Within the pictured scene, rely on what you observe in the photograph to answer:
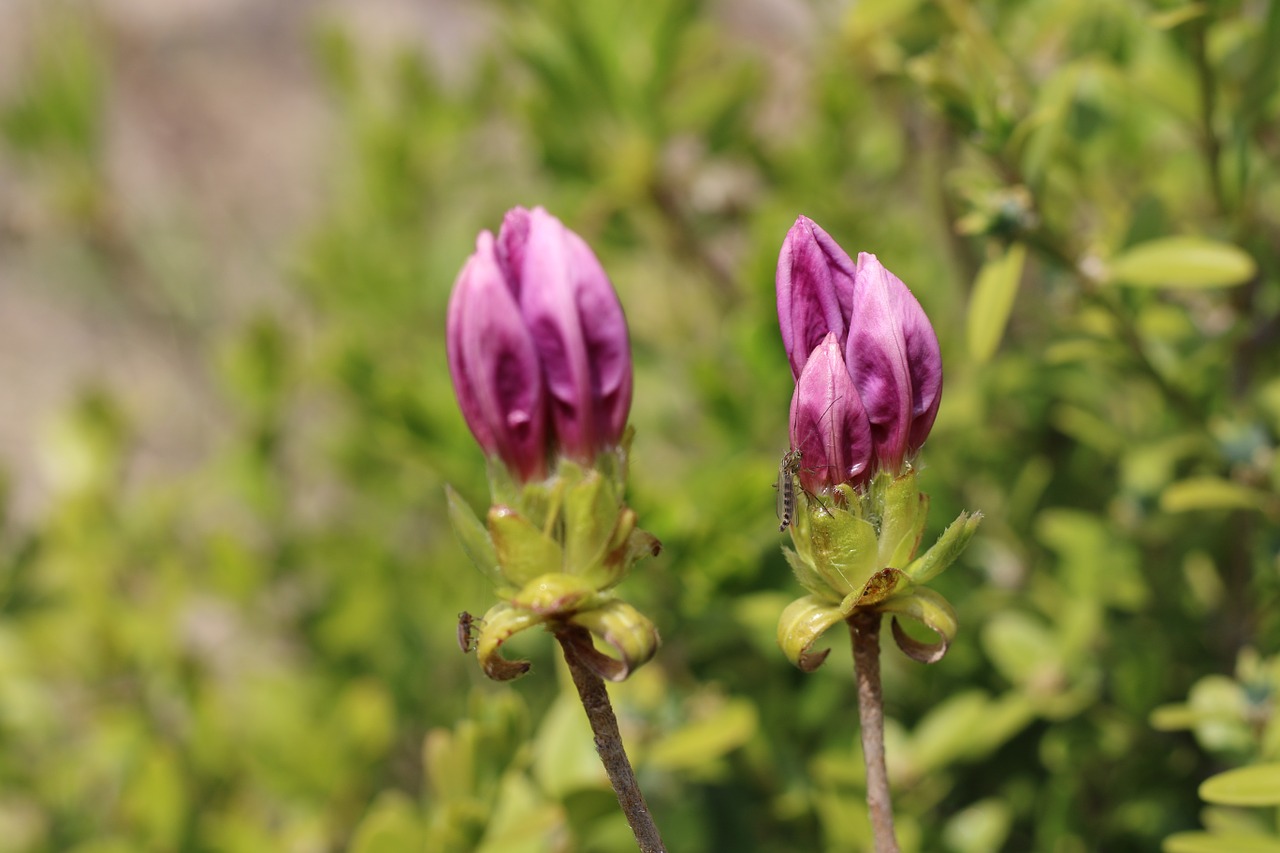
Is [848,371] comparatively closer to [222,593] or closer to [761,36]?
[222,593]

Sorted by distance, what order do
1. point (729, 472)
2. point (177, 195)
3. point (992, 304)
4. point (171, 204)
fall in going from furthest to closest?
point (177, 195) → point (171, 204) → point (729, 472) → point (992, 304)

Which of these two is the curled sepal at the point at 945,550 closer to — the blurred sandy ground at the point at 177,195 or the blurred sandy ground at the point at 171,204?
the blurred sandy ground at the point at 177,195

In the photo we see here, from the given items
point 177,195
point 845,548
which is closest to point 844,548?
point 845,548

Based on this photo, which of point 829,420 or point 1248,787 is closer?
point 829,420

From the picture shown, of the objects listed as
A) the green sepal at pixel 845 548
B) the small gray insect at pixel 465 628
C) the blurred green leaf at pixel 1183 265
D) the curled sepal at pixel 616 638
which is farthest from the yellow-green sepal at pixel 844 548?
the blurred green leaf at pixel 1183 265

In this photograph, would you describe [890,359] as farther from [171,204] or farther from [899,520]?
[171,204]

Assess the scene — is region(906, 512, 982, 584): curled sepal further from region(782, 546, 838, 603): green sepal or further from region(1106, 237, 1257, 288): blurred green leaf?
region(1106, 237, 1257, 288): blurred green leaf

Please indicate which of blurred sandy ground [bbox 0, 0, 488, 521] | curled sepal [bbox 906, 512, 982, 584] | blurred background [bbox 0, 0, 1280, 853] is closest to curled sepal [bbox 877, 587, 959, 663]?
curled sepal [bbox 906, 512, 982, 584]
